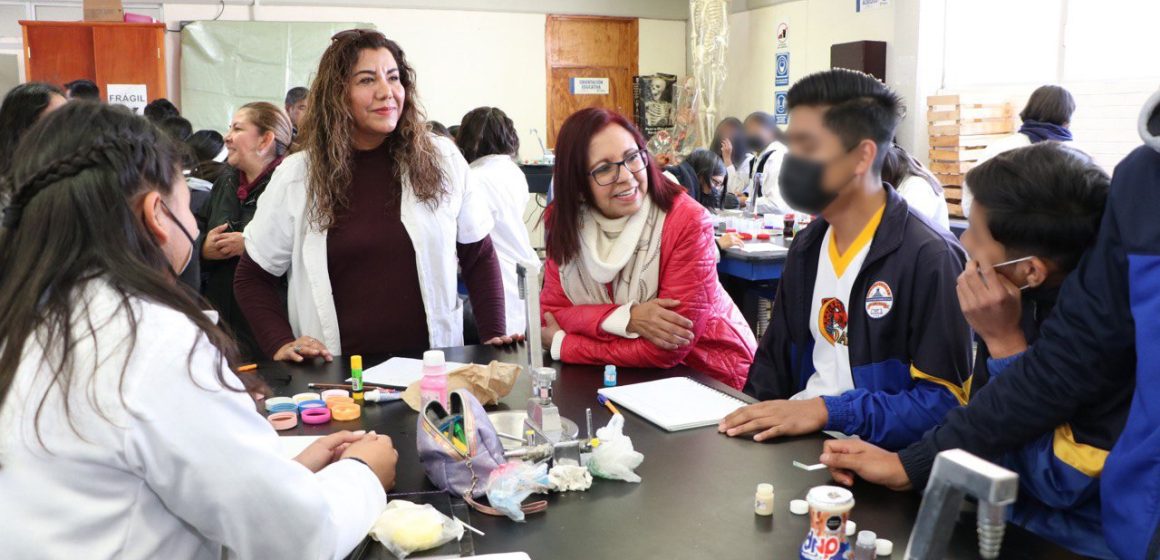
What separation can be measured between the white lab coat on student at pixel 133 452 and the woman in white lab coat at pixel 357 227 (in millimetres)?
1248

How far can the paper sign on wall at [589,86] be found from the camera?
31.7 ft

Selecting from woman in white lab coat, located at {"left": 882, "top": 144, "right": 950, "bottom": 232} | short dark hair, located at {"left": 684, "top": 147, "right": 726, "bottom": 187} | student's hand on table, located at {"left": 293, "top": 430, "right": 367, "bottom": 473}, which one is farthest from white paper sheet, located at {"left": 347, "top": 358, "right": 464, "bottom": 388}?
short dark hair, located at {"left": 684, "top": 147, "right": 726, "bottom": 187}

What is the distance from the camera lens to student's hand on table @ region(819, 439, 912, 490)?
1.44 metres

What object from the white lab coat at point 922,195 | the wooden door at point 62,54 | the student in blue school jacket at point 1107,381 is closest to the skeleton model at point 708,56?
the wooden door at point 62,54

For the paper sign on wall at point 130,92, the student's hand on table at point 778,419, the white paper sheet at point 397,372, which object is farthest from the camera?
the paper sign on wall at point 130,92

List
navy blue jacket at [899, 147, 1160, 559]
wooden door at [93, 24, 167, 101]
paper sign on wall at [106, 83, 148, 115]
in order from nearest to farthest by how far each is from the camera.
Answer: navy blue jacket at [899, 147, 1160, 559] → wooden door at [93, 24, 167, 101] → paper sign on wall at [106, 83, 148, 115]

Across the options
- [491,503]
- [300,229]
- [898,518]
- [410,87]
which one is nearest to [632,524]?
[491,503]

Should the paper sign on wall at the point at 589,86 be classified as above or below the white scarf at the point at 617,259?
above

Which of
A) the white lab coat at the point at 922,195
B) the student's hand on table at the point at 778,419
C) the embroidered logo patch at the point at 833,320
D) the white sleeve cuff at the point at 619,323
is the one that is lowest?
the student's hand on table at the point at 778,419

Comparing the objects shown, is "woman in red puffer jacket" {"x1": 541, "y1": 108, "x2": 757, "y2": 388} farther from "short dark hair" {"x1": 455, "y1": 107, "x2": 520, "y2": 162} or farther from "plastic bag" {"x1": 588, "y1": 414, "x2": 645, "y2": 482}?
"short dark hair" {"x1": 455, "y1": 107, "x2": 520, "y2": 162}

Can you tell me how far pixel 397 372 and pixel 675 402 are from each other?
67 cm

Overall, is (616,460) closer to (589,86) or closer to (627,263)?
(627,263)

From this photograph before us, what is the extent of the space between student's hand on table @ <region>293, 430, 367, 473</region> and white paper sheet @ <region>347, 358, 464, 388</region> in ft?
1.60

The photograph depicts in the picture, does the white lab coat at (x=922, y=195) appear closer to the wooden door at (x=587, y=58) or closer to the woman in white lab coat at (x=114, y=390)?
the woman in white lab coat at (x=114, y=390)
